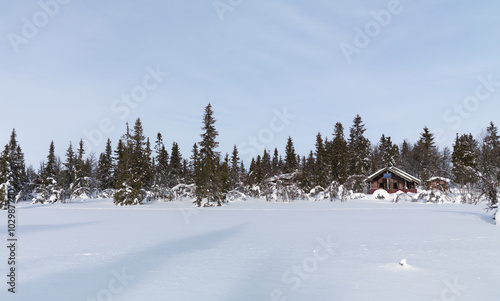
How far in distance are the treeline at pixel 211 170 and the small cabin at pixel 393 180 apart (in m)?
2.21

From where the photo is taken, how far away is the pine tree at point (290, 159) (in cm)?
7593

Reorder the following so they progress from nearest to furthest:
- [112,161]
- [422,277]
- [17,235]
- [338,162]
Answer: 1. [422,277]
2. [17,235]
3. [338,162]
4. [112,161]

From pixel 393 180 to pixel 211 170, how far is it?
34706 mm

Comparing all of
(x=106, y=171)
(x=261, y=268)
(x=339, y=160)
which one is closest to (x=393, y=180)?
(x=339, y=160)

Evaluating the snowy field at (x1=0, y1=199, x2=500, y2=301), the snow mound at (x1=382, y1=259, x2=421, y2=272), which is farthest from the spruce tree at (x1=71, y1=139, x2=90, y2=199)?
the snow mound at (x1=382, y1=259, x2=421, y2=272)

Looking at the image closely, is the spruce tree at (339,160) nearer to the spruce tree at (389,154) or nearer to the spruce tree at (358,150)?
the spruce tree at (358,150)

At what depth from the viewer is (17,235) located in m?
13.1

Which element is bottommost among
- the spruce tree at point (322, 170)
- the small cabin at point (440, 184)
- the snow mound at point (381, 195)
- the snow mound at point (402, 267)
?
the snow mound at point (381, 195)

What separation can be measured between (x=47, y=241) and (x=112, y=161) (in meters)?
68.2

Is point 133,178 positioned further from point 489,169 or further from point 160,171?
point 489,169

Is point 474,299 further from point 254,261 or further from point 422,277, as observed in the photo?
point 254,261

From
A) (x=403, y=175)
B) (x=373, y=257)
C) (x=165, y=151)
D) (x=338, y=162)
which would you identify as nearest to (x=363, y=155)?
(x=338, y=162)

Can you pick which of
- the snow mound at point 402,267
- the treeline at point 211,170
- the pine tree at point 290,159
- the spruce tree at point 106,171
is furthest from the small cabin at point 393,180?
the spruce tree at point 106,171

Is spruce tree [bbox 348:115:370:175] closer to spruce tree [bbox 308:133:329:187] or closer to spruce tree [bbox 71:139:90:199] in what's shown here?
spruce tree [bbox 308:133:329:187]
